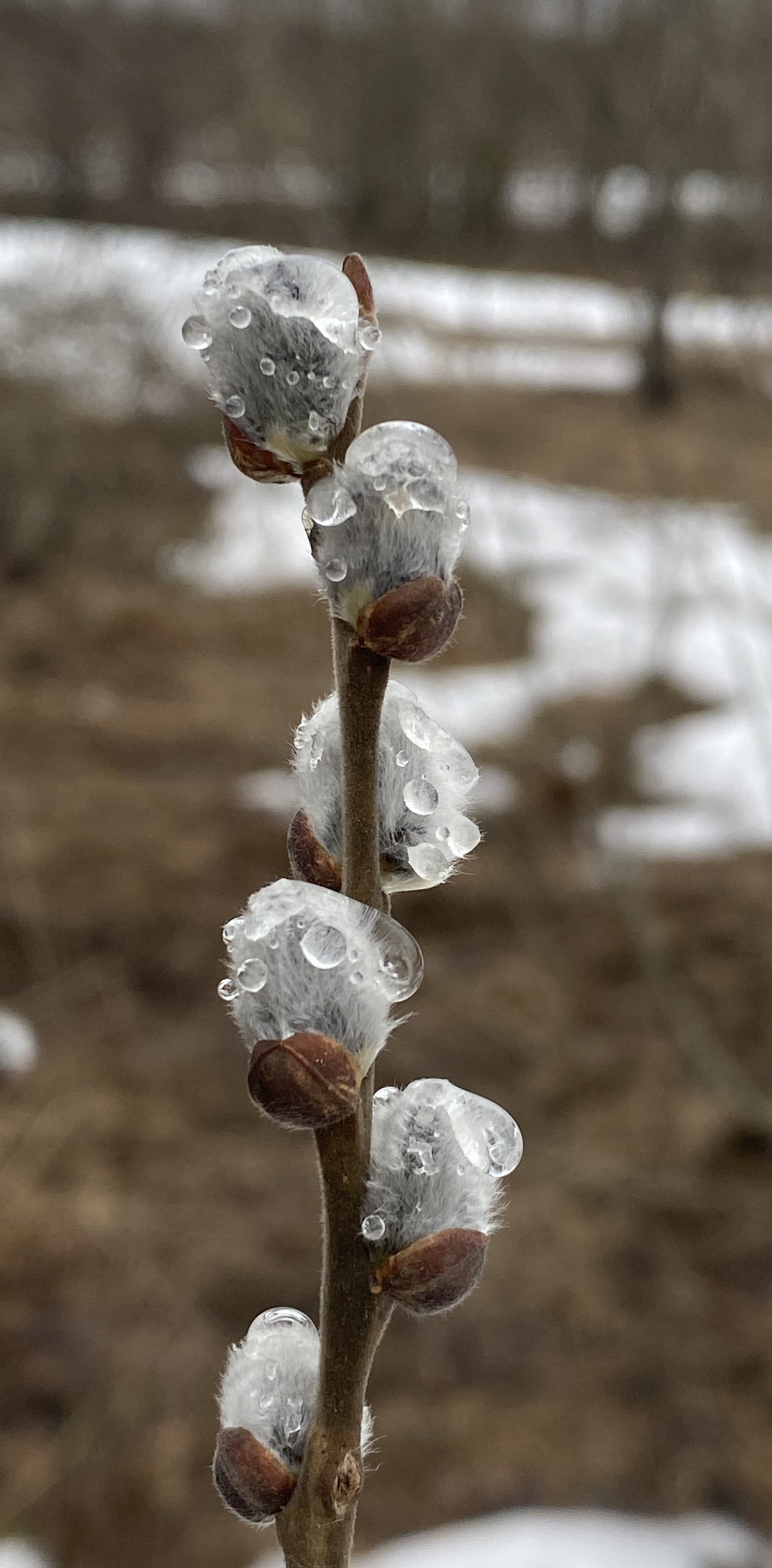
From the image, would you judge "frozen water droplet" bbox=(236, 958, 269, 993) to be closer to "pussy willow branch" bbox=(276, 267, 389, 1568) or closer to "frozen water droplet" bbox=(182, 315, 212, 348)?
"pussy willow branch" bbox=(276, 267, 389, 1568)

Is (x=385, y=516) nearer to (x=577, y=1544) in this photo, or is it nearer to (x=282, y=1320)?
(x=282, y=1320)

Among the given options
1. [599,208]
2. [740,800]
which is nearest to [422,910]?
[740,800]

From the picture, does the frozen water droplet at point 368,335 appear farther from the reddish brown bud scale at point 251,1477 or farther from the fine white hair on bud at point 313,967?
the reddish brown bud scale at point 251,1477

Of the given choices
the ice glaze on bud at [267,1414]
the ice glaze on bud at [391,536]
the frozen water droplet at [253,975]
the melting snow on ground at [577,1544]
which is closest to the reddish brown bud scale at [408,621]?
the ice glaze on bud at [391,536]

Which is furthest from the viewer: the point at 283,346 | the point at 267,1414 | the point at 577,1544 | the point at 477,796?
the point at 577,1544

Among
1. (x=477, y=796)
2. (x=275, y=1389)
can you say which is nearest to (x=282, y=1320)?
(x=275, y=1389)

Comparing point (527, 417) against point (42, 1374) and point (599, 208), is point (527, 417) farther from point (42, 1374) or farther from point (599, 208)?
point (42, 1374)
